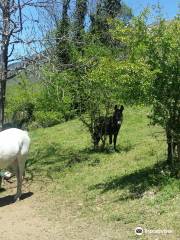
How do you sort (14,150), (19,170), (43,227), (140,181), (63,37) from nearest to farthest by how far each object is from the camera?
1. (43,227)
2. (140,181)
3. (14,150)
4. (19,170)
5. (63,37)

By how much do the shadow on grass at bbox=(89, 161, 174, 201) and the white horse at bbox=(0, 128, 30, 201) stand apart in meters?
1.71

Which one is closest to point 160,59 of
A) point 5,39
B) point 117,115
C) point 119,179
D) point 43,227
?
point 119,179

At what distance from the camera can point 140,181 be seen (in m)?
10.9

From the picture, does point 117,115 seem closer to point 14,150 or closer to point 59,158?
point 59,158

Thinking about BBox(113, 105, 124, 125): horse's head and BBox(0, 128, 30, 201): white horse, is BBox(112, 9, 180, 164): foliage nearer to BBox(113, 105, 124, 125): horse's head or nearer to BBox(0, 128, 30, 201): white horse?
BBox(0, 128, 30, 201): white horse

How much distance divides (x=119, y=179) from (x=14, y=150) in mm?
2569

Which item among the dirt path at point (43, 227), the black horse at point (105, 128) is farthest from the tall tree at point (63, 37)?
the dirt path at point (43, 227)

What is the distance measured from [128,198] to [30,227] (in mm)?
2073

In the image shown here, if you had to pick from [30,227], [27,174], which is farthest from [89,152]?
[30,227]

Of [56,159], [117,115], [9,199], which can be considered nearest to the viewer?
[9,199]

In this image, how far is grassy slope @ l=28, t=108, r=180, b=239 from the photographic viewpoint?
28.6 ft

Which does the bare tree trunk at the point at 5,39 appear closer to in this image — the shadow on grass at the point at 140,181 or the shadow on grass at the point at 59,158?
the shadow on grass at the point at 59,158

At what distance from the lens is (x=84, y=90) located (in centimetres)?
1619

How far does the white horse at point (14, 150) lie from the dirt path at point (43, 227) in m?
0.94
